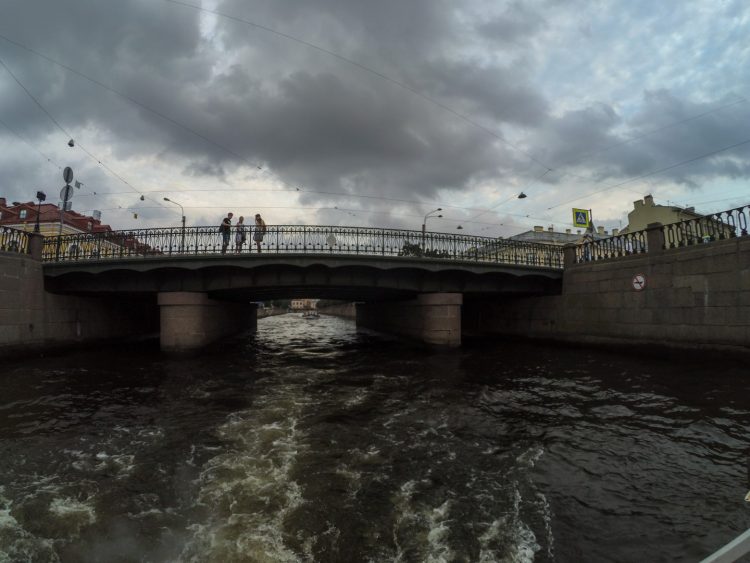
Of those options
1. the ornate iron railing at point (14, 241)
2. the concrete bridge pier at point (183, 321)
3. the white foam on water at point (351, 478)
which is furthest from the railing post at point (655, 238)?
the ornate iron railing at point (14, 241)

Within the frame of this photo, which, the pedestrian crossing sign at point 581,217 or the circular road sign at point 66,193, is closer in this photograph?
the circular road sign at point 66,193

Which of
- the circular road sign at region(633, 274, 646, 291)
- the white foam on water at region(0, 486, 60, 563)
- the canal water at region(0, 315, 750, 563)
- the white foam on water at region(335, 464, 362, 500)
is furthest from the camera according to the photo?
the circular road sign at region(633, 274, 646, 291)

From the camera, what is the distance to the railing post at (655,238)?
48.1 ft

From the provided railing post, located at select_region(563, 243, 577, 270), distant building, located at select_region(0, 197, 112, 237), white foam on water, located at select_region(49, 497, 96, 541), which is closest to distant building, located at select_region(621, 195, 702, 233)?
railing post, located at select_region(563, 243, 577, 270)

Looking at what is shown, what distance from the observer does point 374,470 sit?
5250 mm

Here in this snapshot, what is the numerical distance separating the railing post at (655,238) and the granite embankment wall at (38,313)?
24163mm

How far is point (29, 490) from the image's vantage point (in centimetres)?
467

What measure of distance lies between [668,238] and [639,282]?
1.93 m

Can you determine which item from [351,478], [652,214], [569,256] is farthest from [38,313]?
[652,214]

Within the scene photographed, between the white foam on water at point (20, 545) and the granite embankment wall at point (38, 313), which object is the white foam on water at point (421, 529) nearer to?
the white foam on water at point (20, 545)

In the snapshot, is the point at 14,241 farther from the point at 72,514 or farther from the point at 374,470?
the point at 374,470

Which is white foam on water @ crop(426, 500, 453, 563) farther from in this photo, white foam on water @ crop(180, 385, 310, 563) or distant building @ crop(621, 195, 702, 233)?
distant building @ crop(621, 195, 702, 233)

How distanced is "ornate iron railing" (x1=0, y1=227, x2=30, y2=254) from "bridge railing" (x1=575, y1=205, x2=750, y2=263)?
79.4 ft

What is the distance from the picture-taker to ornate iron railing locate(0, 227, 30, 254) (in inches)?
580
